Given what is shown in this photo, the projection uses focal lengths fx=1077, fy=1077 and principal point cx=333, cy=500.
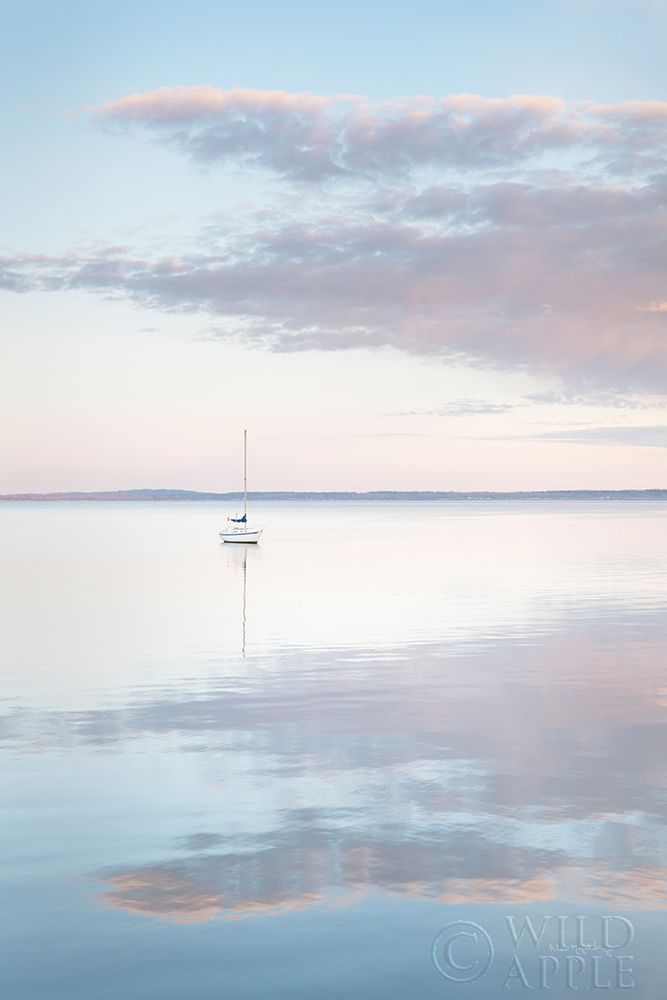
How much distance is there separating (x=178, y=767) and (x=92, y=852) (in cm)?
473

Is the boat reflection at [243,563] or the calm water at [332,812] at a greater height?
the boat reflection at [243,563]

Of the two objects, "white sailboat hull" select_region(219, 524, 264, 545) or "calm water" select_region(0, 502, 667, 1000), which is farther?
"white sailboat hull" select_region(219, 524, 264, 545)

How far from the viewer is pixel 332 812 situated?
1591 cm

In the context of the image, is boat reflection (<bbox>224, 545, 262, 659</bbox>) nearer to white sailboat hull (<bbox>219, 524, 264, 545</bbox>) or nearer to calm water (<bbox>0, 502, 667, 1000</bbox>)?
white sailboat hull (<bbox>219, 524, 264, 545</bbox>)

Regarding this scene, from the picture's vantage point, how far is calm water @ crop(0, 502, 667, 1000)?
11.2 m

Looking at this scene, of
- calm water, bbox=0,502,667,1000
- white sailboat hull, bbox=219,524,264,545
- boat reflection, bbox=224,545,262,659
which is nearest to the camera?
calm water, bbox=0,502,667,1000

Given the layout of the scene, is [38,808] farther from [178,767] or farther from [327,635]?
[327,635]

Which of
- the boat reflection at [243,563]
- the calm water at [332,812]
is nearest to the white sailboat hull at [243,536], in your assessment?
the boat reflection at [243,563]

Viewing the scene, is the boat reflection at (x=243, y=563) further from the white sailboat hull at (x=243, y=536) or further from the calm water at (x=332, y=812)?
the calm water at (x=332, y=812)

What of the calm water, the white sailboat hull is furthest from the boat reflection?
the calm water

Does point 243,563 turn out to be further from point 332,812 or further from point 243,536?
point 332,812

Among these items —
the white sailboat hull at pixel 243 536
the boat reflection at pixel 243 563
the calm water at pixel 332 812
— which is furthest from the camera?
the white sailboat hull at pixel 243 536

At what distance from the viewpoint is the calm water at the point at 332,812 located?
11.2 m

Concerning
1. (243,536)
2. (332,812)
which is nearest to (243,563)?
(243,536)
